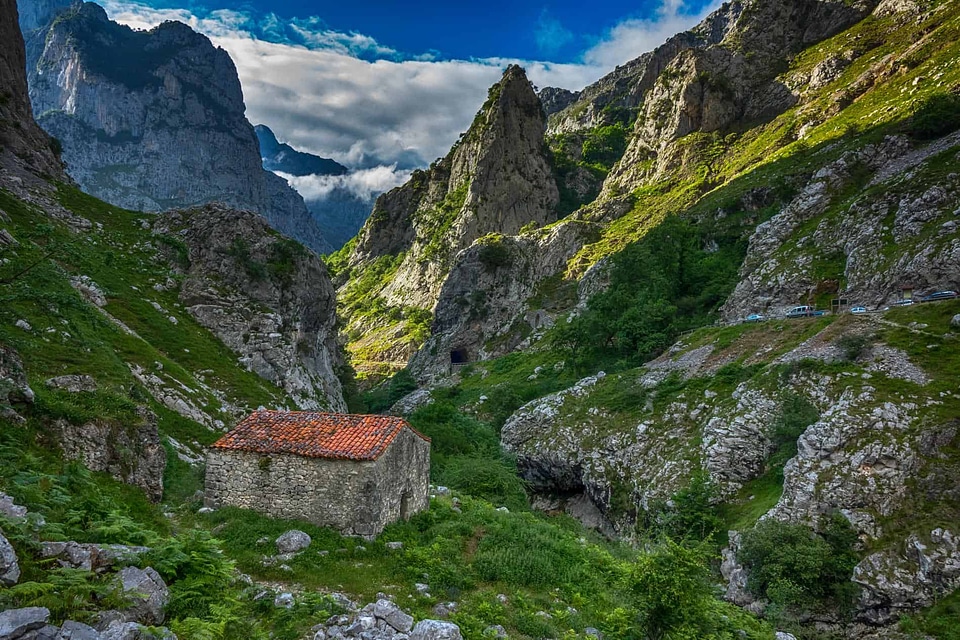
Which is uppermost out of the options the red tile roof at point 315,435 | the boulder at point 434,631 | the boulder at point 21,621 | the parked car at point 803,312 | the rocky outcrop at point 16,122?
the rocky outcrop at point 16,122

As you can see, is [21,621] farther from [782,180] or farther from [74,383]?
[782,180]

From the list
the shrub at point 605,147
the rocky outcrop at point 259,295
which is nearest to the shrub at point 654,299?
the rocky outcrop at point 259,295

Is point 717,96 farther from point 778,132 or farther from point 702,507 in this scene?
point 702,507

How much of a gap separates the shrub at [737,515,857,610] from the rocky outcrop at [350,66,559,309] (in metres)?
108

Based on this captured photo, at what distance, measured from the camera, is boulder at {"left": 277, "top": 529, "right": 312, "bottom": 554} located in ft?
51.0

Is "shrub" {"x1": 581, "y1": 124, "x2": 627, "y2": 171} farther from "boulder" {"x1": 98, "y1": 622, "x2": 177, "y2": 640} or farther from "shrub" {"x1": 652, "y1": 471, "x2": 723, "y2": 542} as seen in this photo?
"boulder" {"x1": 98, "y1": 622, "x2": 177, "y2": 640}

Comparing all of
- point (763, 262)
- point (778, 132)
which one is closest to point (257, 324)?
point (763, 262)

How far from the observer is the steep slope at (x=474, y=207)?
129 m

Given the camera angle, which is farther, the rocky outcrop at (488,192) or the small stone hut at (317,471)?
the rocky outcrop at (488,192)

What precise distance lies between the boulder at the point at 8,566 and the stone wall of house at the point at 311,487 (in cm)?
1049

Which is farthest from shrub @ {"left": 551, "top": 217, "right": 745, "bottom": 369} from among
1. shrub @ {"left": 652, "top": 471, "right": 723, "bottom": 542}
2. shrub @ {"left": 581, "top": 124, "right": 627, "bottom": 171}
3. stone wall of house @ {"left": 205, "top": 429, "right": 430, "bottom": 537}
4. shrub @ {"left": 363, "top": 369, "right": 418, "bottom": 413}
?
shrub @ {"left": 581, "top": 124, "right": 627, "bottom": 171}

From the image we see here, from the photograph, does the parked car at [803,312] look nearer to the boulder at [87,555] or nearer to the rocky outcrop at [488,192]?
the boulder at [87,555]

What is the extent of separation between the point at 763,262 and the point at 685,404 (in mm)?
27857

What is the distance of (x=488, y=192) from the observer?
13138cm
